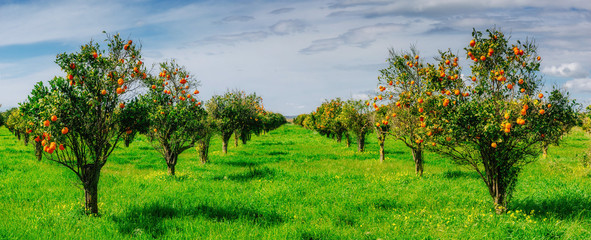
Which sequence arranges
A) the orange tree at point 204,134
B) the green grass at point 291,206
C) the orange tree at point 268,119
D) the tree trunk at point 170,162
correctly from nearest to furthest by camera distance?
the green grass at point 291,206, the tree trunk at point 170,162, the orange tree at point 204,134, the orange tree at point 268,119

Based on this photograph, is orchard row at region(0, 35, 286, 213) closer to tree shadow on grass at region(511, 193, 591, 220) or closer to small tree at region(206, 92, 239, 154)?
tree shadow on grass at region(511, 193, 591, 220)

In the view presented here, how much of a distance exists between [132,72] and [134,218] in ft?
13.8

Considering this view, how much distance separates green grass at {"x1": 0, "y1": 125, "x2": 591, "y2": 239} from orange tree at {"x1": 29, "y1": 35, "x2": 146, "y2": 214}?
1.65 meters

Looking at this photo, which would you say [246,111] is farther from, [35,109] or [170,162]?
[35,109]

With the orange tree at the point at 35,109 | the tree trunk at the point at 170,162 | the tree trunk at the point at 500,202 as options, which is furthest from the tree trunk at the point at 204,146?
the tree trunk at the point at 500,202

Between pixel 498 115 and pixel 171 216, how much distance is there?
9.56 metres

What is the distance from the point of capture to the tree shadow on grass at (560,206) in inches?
418

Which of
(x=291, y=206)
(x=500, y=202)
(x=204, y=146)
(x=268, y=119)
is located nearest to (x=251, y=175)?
(x=204, y=146)

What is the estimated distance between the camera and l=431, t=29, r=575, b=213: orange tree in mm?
9508

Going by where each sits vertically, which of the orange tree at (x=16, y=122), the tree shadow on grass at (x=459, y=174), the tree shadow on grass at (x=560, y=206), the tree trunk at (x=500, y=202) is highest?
the orange tree at (x=16, y=122)

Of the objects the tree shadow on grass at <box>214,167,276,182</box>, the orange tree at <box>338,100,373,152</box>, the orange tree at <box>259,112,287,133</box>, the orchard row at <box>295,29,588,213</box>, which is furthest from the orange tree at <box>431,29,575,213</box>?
the orange tree at <box>259,112,287,133</box>

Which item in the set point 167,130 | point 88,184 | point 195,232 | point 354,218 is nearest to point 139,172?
point 167,130

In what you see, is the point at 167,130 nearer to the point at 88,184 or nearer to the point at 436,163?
the point at 88,184

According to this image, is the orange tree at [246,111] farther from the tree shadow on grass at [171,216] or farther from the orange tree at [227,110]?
the tree shadow on grass at [171,216]
